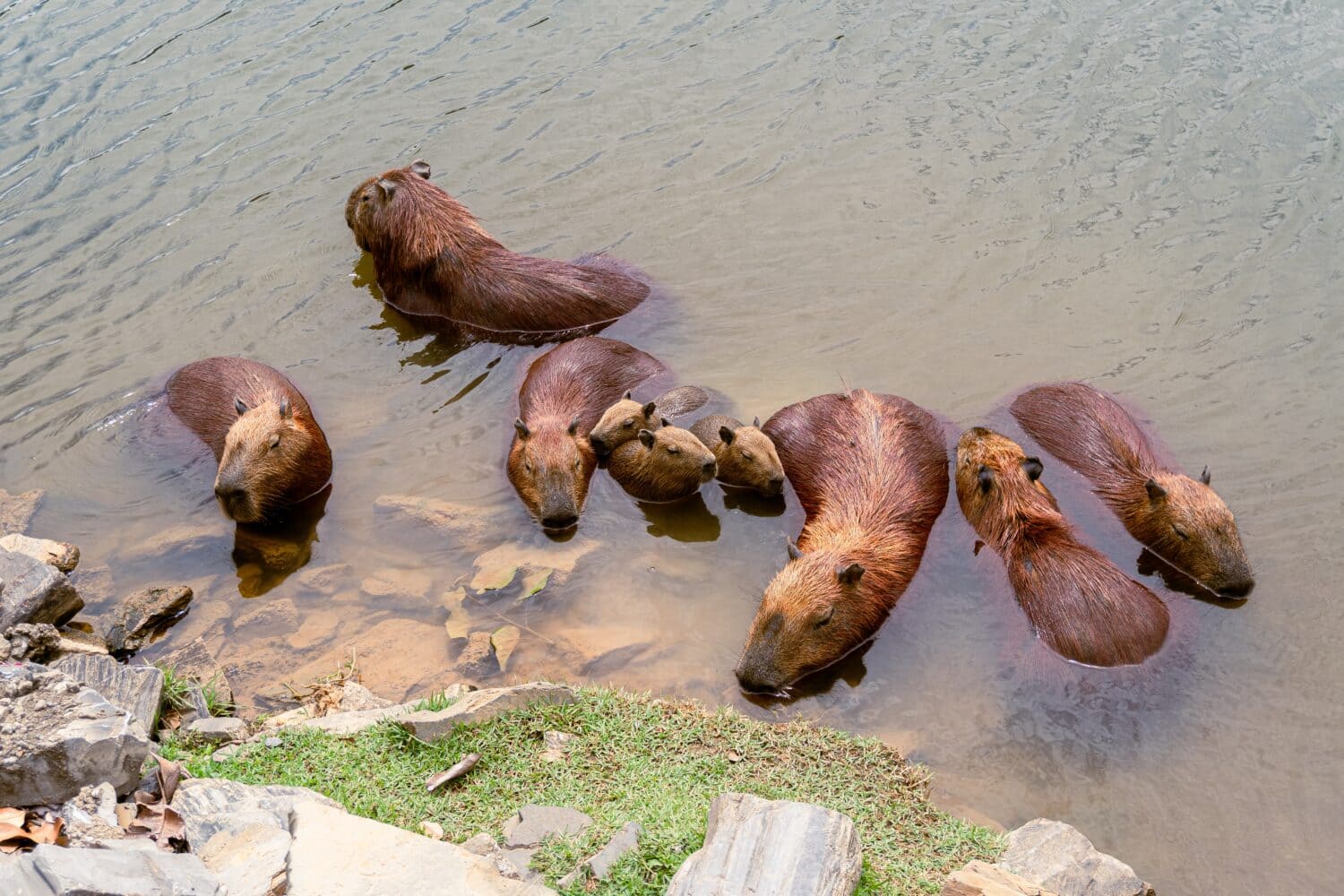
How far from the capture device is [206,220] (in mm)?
10352

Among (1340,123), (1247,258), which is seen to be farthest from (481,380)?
(1340,123)

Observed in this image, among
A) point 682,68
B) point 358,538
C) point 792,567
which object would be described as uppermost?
point 682,68

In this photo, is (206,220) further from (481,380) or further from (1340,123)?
(1340,123)

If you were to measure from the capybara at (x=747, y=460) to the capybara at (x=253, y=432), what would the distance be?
2.70 metres

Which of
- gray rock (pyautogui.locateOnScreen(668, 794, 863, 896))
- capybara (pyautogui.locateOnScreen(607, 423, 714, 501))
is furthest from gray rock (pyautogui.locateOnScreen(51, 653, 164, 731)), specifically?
capybara (pyautogui.locateOnScreen(607, 423, 714, 501))

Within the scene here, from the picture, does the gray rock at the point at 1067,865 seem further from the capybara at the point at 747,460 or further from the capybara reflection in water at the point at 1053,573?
the capybara at the point at 747,460

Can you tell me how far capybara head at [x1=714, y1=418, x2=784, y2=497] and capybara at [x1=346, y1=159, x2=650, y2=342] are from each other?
6.85ft

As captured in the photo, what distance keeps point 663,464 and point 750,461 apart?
1.88 ft

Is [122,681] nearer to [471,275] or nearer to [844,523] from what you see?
[844,523]

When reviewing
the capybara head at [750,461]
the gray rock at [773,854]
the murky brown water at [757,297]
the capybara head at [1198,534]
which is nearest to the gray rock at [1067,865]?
the murky brown water at [757,297]

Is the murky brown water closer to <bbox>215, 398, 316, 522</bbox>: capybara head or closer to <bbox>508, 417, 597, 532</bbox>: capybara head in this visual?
<bbox>508, 417, 597, 532</bbox>: capybara head

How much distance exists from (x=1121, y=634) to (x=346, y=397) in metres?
5.65

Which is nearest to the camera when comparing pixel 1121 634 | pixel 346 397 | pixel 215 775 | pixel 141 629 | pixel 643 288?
pixel 215 775

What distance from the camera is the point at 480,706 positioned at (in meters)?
5.11
